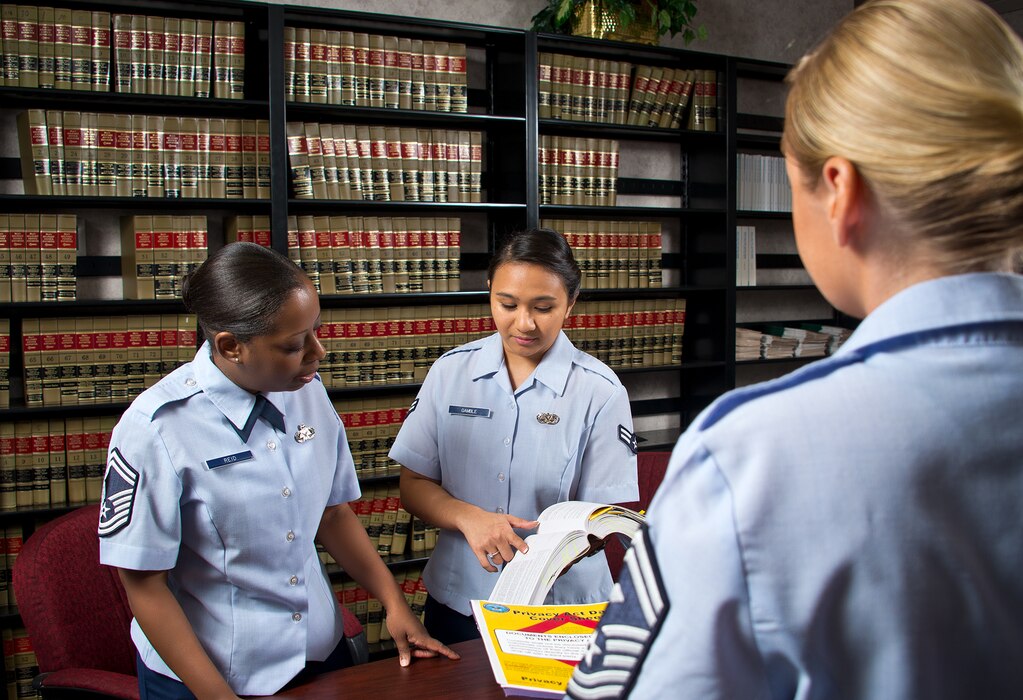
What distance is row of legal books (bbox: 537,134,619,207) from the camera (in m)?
3.64

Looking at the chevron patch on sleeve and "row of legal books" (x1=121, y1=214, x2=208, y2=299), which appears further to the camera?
"row of legal books" (x1=121, y1=214, x2=208, y2=299)

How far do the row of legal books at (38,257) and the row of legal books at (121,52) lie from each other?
0.47 meters

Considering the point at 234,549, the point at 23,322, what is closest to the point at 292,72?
the point at 23,322

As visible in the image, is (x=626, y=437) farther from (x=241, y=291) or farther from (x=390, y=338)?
(x=390, y=338)

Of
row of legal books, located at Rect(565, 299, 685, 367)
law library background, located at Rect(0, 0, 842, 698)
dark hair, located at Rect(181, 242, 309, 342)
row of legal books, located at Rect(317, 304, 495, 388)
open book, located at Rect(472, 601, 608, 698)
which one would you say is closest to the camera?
open book, located at Rect(472, 601, 608, 698)

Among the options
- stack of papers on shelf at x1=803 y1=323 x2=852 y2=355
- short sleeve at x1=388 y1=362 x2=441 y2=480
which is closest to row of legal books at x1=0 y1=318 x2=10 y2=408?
short sleeve at x1=388 y1=362 x2=441 y2=480

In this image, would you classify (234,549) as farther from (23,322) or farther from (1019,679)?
(23,322)

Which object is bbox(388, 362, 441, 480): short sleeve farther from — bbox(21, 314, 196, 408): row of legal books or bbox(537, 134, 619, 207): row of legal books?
bbox(537, 134, 619, 207): row of legal books

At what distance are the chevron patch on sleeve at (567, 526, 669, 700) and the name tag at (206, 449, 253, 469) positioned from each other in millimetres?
940

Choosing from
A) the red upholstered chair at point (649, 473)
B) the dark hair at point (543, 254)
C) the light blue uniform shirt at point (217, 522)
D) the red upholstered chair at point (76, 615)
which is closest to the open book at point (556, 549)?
the light blue uniform shirt at point (217, 522)

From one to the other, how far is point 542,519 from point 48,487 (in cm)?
232

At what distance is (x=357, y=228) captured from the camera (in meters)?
3.33

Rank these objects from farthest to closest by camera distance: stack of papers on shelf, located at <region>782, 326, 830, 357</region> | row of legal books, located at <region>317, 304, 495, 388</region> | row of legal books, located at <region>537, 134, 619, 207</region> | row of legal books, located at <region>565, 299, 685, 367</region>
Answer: stack of papers on shelf, located at <region>782, 326, 830, 357</region>, row of legal books, located at <region>565, 299, 685, 367</region>, row of legal books, located at <region>537, 134, 619, 207</region>, row of legal books, located at <region>317, 304, 495, 388</region>

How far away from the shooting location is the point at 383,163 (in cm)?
333
